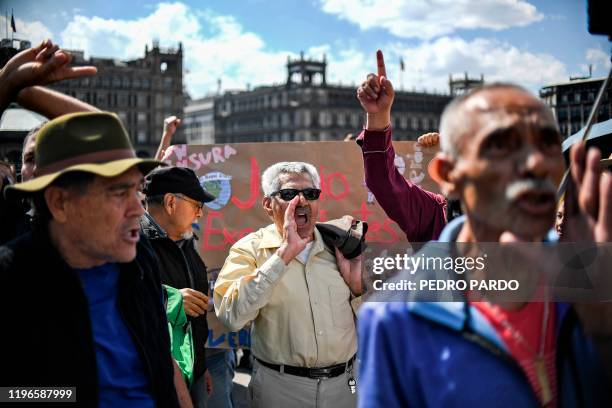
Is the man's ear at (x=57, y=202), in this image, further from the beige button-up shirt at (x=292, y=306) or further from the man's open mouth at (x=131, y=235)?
the beige button-up shirt at (x=292, y=306)

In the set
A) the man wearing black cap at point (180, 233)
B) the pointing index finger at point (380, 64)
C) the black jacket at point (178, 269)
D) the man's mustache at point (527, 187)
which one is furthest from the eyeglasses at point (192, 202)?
the man's mustache at point (527, 187)

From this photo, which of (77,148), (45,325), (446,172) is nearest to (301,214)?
(77,148)

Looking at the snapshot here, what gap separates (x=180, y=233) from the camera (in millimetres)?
3766

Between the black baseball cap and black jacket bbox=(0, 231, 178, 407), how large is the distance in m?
1.60

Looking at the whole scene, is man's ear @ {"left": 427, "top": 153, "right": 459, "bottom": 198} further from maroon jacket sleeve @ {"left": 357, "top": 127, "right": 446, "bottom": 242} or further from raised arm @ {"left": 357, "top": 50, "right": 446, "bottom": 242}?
maroon jacket sleeve @ {"left": 357, "top": 127, "right": 446, "bottom": 242}

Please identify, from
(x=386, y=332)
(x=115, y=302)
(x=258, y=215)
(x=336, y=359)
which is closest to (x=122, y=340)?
(x=115, y=302)

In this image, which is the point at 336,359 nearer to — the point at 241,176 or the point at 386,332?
the point at 386,332

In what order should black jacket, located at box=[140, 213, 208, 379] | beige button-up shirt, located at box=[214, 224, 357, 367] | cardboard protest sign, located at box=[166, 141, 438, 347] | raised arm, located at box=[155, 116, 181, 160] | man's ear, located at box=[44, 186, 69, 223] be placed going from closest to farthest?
man's ear, located at box=[44, 186, 69, 223]
beige button-up shirt, located at box=[214, 224, 357, 367]
black jacket, located at box=[140, 213, 208, 379]
raised arm, located at box=[155, 116, 181, 160]
cardboard protest sign, located at box=[166, 141, 438, 347]

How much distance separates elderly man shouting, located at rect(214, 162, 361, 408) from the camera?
3.08 metres

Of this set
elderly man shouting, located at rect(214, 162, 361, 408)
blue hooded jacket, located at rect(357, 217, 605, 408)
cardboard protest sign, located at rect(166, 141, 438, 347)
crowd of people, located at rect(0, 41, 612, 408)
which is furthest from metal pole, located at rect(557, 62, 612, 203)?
cardboard protest sign, located at rect(166, 141, 438, 347)

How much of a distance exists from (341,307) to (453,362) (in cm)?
187

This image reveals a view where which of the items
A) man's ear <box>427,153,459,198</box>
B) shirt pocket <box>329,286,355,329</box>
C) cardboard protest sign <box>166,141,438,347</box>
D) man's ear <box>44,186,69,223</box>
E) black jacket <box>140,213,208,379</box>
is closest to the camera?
man's ear <box>427,153,459,198</box>

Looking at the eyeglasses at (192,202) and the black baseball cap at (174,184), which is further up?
the black baseball cap at (174,184)

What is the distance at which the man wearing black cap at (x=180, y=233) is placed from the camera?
11.5ft
